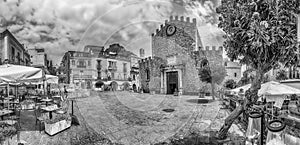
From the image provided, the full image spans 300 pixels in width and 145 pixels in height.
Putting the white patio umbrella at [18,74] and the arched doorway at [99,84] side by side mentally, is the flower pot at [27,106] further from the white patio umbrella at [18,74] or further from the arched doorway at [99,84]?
the arched doorway at [99,84]

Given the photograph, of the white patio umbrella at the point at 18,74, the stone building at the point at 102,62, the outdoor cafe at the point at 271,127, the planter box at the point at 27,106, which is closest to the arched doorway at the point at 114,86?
the stone building at the point at 102,62

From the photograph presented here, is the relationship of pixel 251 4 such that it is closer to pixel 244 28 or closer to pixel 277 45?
pixel 244 28

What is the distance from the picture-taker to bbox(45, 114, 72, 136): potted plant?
610 centimetres

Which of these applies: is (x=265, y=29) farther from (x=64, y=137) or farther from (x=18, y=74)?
(x=18, y=74)

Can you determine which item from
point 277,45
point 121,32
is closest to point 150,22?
point 121,32

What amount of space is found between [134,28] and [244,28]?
3.23m

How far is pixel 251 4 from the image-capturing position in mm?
4488

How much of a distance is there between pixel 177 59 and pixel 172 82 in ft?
11.8

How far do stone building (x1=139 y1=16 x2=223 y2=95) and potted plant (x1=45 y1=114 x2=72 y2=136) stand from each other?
17.6 metres

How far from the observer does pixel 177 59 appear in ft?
90.5

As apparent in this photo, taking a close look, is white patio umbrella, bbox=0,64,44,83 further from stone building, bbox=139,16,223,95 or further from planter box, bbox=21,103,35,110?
stone building, bbox=139,16,223,95

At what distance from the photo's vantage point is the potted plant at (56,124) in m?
6.10

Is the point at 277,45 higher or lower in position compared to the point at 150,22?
lower

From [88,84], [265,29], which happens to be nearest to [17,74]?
[265,29]
